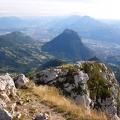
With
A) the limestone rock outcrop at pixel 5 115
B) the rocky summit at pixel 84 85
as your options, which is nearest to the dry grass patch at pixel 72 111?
the limestone rock outcrop at pixel 5 115

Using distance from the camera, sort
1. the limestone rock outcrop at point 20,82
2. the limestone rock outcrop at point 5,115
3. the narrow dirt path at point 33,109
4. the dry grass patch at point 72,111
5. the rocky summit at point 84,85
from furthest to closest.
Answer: the rocky summit at point 84,85, the limestone rock outcrop at point 20,82, the narrow dirt path at point 33,109, the dry grass patch at point 72,111, the limestone rock outcrop at point 5,115

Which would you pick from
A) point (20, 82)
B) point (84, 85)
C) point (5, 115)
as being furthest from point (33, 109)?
point (84, 85)

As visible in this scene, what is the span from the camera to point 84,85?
131 ft

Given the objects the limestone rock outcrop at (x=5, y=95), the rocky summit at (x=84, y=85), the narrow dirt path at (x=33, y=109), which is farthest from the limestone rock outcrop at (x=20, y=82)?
the rocky summit at (x=84, y=85)

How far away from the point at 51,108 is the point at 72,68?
25.9m

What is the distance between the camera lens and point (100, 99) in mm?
41219

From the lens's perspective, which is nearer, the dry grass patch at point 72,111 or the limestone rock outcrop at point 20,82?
→ the dry grass patch at point 72,111

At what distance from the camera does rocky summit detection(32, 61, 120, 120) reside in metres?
36.4

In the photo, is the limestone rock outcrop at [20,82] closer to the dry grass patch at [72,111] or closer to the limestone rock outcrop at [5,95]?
the limestone rock outcrop at [5,95]

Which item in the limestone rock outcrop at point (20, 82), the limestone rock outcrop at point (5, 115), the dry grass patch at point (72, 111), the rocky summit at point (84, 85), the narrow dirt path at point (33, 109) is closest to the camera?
the limestone rock outcrop at point (5, 115)

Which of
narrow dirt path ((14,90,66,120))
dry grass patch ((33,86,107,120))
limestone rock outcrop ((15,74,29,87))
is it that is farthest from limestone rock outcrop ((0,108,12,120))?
limestone rock outcrop ((15,74,29,87))

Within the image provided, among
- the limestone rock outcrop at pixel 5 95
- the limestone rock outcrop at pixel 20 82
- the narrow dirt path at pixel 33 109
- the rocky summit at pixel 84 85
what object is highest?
the limestone rock outcrop at pixel 5 95

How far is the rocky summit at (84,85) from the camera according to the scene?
36.4m

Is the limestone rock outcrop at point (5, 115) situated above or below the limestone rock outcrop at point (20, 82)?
above
